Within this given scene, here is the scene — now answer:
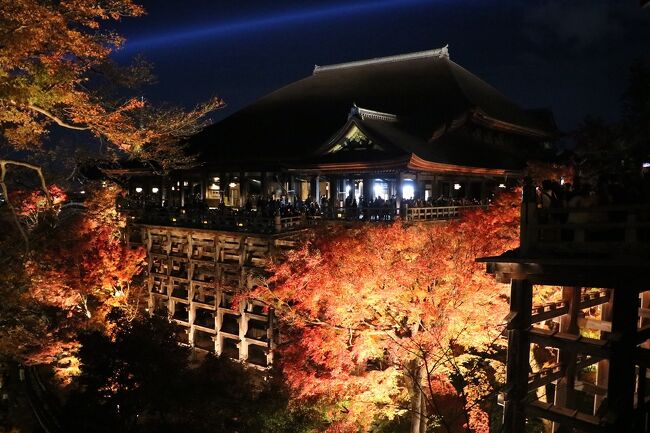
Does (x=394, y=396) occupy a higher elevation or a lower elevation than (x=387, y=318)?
lower

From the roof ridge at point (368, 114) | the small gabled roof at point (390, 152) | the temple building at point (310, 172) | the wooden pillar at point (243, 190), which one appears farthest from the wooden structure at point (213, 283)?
the roof ridge at point (368, 114)

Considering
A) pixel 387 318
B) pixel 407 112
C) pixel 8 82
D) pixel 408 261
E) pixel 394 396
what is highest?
pixel 407 112

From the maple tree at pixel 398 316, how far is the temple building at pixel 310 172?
3792 mm

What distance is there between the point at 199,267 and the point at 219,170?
17.7 feet

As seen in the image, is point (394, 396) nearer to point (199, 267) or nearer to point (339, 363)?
point (339, 363)

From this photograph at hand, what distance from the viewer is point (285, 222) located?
18.4 meters

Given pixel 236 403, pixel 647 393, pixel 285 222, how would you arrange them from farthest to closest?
pixel 285 222, pixel 236 403, pixel 647 393

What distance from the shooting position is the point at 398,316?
12.9 m

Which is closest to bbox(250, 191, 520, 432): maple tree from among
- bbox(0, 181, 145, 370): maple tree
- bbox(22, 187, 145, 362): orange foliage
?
bbox(0, 181, 145, 370): maple tree

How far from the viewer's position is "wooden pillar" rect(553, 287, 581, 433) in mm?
7301

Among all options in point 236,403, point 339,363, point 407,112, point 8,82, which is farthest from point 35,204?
point 407,112

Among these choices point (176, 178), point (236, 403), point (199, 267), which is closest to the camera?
point (236, 403)

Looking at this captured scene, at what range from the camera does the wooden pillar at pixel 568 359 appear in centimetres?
730

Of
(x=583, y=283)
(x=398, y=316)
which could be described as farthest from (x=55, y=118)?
(x=583, y=283)
